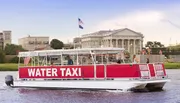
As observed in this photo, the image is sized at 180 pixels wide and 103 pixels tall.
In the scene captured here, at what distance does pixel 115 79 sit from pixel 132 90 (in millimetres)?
2174

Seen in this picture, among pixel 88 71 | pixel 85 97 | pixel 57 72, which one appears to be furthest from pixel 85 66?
pixel 85 97

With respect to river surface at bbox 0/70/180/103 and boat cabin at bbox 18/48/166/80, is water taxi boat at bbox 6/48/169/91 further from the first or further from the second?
river surface at bbox 0/70/180/103

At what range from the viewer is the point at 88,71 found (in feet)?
175

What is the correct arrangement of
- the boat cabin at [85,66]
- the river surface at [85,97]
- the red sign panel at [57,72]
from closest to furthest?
the river surface at [85,97]
the boat cabin at [85,66]
the red sign panel at [57,72]

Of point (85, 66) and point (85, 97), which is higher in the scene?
point (85, 66)

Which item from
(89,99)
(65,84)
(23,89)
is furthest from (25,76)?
(89,99)

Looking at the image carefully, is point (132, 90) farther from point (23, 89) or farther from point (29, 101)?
point (23, 89)

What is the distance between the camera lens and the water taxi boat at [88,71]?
169ft

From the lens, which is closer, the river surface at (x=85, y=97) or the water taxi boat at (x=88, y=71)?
the river surface at (x=85, y=97)

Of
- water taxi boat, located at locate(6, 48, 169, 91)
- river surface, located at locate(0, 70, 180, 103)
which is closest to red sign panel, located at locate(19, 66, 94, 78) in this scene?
water taxi boat, located at locate(6, 48, 169, 91)

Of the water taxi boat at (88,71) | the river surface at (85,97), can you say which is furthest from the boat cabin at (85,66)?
the river surface at (85,97)

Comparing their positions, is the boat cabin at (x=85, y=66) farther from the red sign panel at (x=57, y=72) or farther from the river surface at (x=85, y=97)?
the river surface at (x=85, y=97)

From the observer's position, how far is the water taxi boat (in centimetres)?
5147

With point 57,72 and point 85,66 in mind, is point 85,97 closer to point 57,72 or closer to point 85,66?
point 85,66
